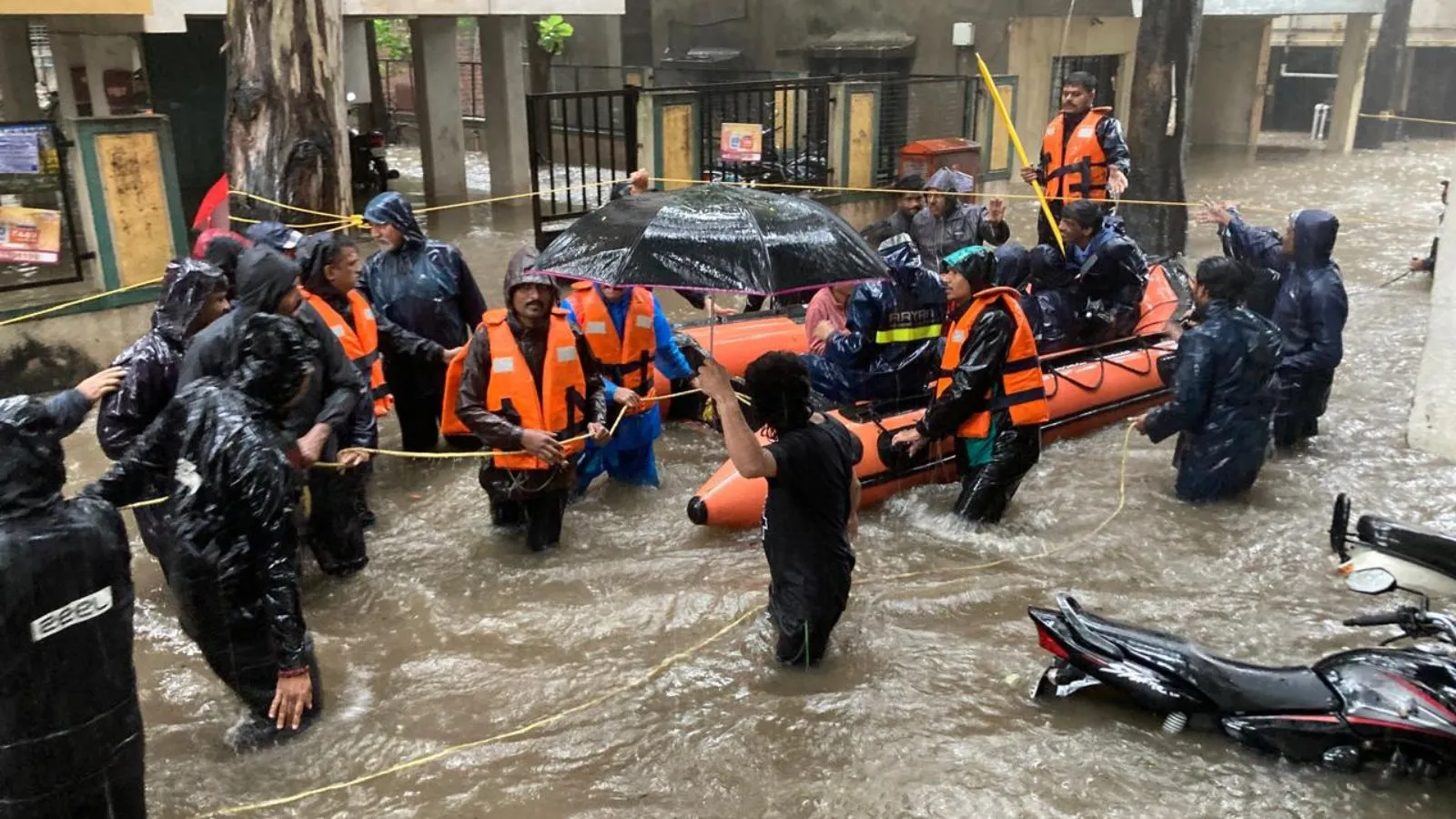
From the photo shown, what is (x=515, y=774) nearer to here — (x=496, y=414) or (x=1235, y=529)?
(x=496, y=414)

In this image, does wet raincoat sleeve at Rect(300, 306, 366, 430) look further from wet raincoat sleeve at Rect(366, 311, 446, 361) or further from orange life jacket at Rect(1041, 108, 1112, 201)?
orange life jacket at Rect(1041, 108, 1112, 201)

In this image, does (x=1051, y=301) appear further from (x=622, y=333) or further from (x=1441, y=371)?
(x=622, y=333)

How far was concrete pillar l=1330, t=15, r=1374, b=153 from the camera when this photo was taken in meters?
20.9

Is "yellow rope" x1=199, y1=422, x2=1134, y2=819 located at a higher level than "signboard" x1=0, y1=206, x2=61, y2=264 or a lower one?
lower

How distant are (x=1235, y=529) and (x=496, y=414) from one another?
3.83 metres

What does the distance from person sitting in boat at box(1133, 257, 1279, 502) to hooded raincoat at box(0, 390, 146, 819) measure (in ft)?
15.6

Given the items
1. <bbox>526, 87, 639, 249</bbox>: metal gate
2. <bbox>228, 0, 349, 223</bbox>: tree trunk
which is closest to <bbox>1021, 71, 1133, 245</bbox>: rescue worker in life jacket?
<bbox>526, 87, 639, 249</bbox>: metal gate

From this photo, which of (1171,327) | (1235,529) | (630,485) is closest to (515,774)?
(630,485)

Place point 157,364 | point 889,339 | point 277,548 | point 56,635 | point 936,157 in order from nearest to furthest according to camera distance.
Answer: point 56,635 < point 277,548 < point 157,364 < point 889,339 < point 936,157

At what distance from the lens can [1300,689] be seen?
362cm

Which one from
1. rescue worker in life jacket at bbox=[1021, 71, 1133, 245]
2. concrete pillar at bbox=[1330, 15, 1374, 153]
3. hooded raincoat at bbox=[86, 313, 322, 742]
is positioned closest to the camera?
hooded raincoat at bbox=[86, 313, 322, 742]

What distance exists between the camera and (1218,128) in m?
21.6

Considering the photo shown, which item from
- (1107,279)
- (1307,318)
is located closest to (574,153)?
(1107,279)

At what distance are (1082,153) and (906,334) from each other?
135 inches
